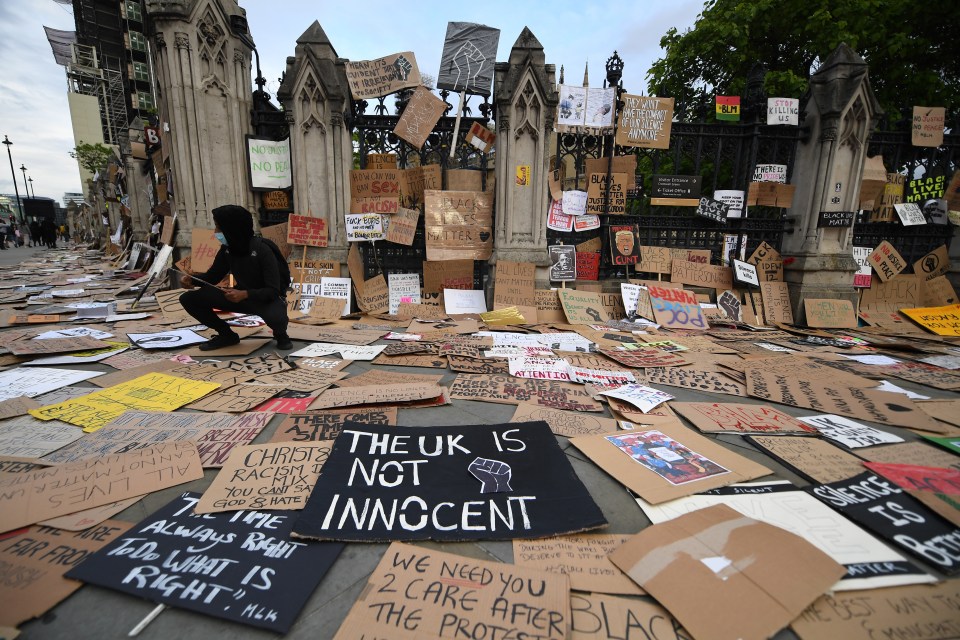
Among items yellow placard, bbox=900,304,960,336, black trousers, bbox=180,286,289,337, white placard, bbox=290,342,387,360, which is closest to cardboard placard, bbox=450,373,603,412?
white placard, bbox=290,342,387,360

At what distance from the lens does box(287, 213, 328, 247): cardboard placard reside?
6.45 m

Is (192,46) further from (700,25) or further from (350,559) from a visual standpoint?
(700,25)

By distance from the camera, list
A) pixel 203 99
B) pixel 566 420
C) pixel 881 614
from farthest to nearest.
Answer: pixel 203 99, pixel 566 420, pixel 881 614

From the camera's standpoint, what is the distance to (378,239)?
670cm

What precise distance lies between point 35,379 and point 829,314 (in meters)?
9.96

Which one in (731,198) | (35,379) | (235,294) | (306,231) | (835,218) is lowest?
(35,379)

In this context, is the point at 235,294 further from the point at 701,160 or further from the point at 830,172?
the point at 830,172

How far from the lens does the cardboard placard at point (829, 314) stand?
6668 mm

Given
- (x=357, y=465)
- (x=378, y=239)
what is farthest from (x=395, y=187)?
(x=357, y=465)

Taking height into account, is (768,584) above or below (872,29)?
below

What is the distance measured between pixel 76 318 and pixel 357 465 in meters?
6.05

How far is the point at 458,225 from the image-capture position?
6680 millimetres

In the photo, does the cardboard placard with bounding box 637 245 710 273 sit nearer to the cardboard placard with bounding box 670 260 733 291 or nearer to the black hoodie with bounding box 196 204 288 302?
the cardboard placard with bounding box 670 260 733 291

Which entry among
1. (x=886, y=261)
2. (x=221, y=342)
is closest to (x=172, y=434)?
(x=221, y=342)
